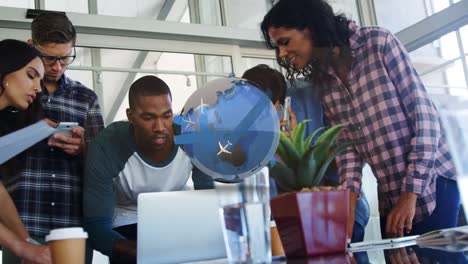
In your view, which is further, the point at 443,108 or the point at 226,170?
the point at 226,170

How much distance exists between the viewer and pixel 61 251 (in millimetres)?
673

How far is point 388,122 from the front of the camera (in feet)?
4.73

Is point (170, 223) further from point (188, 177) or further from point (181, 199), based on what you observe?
point (188, 177)

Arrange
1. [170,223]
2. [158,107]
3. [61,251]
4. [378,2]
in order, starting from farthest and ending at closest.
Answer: [378,2], [158,107], [170,223], [61,251]

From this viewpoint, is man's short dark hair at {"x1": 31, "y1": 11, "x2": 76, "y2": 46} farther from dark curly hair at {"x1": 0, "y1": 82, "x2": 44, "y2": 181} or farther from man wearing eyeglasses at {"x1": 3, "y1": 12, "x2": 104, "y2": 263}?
dark curly hair at {"x1": 0, "y1": 82, "x2": 44, "y2": 181}

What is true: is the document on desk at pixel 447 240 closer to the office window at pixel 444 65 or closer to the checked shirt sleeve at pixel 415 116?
the checked shirt sleeve at pixel 415 116

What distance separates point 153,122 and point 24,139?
42cm

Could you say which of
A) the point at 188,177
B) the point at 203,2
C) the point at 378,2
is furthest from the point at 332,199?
the point at 378,2

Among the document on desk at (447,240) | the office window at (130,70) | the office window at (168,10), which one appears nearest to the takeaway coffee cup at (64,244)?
the document on desk at (447,240)

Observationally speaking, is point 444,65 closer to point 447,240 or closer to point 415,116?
point 415,116

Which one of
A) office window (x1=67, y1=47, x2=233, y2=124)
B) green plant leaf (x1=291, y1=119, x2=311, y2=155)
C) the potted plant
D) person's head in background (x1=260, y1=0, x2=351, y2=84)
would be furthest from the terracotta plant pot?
office window (x1=67, y1=47, x2=233, y2=124)

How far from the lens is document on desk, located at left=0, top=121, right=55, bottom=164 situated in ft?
4.81

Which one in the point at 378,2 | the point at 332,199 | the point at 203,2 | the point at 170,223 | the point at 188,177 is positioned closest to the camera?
the point at 332,199

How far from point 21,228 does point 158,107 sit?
61 cm
